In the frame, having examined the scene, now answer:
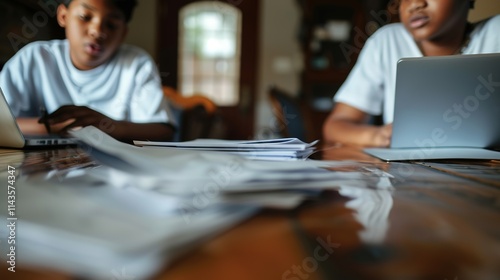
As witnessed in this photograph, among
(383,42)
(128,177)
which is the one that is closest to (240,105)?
(383,42)

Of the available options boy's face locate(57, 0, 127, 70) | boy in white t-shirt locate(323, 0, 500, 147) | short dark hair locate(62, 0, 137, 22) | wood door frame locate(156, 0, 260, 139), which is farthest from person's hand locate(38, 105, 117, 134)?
wood door frame locate(156, 0, 260, 139)

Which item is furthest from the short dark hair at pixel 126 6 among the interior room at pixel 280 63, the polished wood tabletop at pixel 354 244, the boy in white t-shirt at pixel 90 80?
the polished wood tabletop at pixel 354 244

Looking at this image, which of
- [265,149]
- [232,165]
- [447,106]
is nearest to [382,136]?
[447,106]

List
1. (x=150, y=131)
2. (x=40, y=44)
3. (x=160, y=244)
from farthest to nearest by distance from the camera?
(x=150, y=131), (x=40, y=44), (x=160, y=244)

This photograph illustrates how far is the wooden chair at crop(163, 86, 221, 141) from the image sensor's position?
155 centimetres

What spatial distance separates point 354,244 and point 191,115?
149 cm

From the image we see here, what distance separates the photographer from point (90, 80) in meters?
1.04

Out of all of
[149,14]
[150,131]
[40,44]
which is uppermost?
[149,14]

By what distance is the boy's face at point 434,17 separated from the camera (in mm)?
989

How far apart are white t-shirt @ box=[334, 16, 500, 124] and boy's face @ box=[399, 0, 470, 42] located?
3 cm

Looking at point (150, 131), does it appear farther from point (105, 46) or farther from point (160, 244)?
point (160, 244)

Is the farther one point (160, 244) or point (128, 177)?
point (128, 177)

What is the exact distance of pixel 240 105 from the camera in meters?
2.37

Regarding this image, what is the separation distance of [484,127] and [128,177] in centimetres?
64
